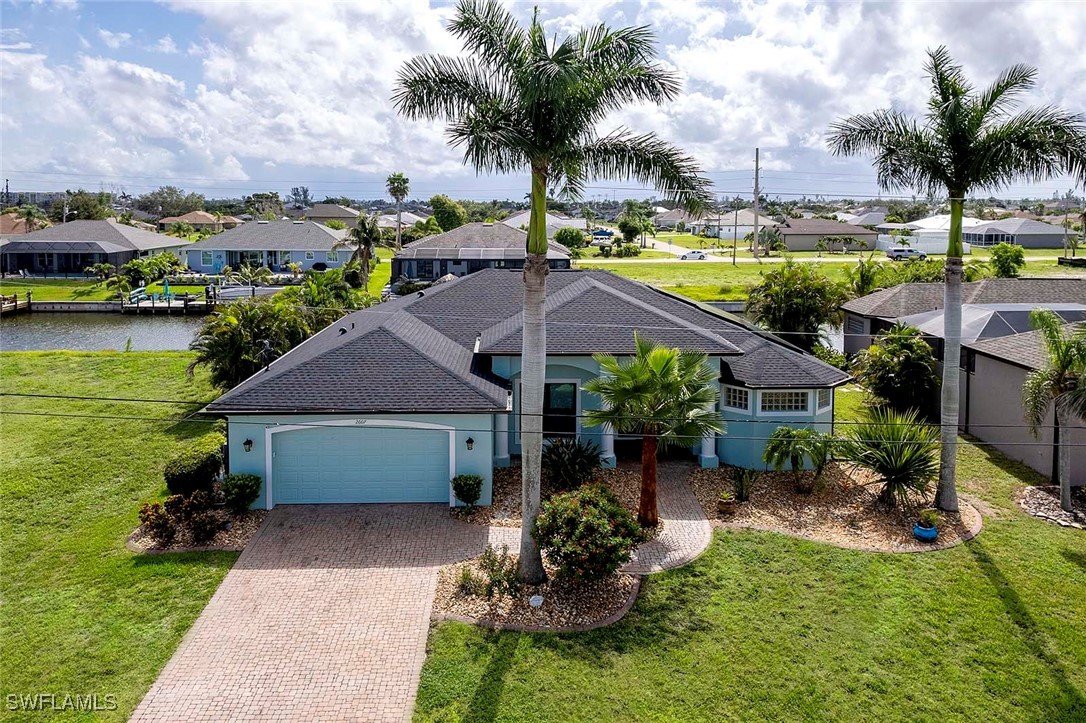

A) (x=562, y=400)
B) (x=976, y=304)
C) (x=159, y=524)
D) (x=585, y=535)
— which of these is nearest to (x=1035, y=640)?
(x=585, y=535)

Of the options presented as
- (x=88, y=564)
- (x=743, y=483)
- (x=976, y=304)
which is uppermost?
(x=976, y=304)

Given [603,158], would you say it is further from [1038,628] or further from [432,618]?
[1038,628]

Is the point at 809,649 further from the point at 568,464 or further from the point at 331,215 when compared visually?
the point at 331,215

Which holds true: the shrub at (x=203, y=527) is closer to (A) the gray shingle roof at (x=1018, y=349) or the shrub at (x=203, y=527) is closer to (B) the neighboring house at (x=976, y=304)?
(A) the gray shingle roof at (x=1018, y=349)

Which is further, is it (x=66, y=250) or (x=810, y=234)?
(x=810, y=234)

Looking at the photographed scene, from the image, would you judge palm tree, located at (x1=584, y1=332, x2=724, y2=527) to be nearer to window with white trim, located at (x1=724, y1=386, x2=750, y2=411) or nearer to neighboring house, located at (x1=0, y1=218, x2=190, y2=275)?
window with white trim, located at (x1=724, y1=386, x2=750, y2=411)

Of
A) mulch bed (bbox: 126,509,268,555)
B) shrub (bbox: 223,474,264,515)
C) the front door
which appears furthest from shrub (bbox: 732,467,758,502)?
shrub (bbox: 223,474,264,515)

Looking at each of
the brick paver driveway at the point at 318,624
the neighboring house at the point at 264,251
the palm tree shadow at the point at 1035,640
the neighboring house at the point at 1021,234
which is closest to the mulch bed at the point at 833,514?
the palm tree shadow at the point at 1035,640
